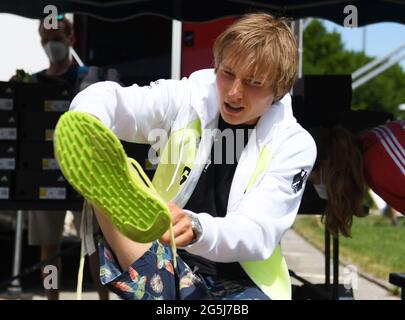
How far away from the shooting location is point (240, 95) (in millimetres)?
2182

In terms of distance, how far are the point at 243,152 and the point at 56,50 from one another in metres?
2.89

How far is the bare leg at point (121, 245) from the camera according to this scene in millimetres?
2066

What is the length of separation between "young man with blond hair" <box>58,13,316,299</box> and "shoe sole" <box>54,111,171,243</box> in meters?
0.14

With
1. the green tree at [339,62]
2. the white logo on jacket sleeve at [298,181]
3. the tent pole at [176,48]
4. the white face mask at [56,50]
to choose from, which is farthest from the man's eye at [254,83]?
the green tree at [339,62]

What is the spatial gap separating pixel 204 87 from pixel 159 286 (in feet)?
1.85

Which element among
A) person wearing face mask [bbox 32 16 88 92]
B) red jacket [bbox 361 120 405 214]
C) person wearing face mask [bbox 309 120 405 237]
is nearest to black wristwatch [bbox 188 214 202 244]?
person wearing face mask [bbox 309 120 405 237]

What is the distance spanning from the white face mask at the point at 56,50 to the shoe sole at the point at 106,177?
315cm

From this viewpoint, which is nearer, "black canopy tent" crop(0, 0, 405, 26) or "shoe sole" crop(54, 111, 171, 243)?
"shoe sole" crop(54, 111, 171, 243)

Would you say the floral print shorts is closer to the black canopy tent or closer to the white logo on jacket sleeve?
the white logo on jacket sleeve

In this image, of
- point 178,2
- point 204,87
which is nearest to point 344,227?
point 204,87

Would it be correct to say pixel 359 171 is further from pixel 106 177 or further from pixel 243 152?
pixel 106 177

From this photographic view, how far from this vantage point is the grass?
7.96m

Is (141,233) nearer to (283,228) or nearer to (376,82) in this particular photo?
(283,228)

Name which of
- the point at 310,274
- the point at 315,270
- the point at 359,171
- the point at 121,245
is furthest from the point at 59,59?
the point at 315,270
